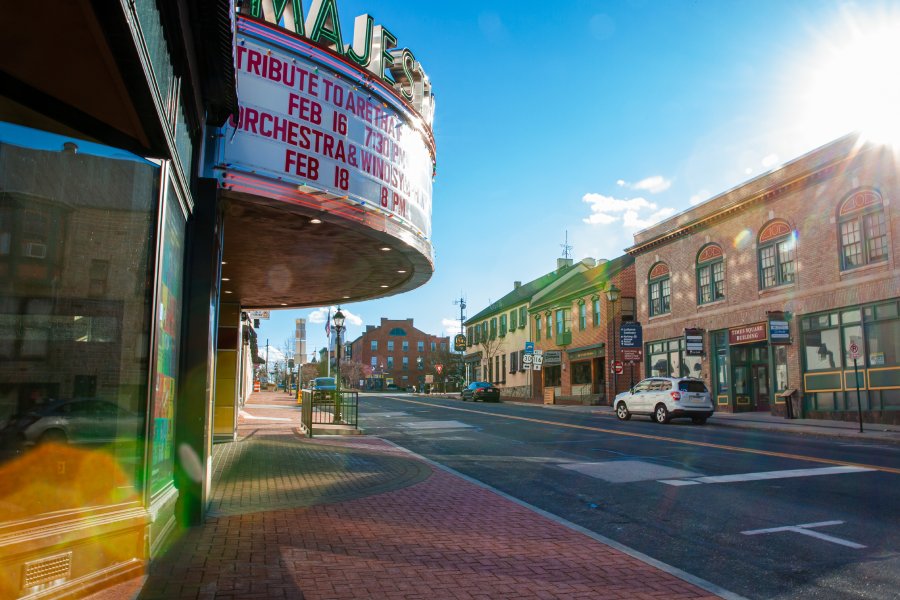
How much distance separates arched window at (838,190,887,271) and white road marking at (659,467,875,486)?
1455 centimetres

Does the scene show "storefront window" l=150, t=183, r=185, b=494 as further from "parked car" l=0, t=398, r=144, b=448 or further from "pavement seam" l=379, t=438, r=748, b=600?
"pavement seam" l=379, t=438, r=748, b=600

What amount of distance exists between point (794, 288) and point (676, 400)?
7.76 m

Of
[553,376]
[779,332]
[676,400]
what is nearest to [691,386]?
[676,400]

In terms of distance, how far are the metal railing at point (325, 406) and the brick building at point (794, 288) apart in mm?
14171

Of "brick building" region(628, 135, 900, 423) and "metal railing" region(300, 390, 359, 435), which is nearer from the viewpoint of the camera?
"metal railing" region(300, 390, 359, 435)

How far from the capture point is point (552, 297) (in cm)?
4903

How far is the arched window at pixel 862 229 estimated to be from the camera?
2214 centimetres

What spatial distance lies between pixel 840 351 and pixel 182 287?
2350 cm

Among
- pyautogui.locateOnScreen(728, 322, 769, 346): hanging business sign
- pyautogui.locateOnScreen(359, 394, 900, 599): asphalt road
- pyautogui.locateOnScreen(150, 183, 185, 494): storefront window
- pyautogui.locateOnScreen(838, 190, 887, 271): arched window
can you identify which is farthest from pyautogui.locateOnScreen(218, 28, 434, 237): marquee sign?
pyautogui.locateOnScreen(728, 322, 769, 346): hanging business sign

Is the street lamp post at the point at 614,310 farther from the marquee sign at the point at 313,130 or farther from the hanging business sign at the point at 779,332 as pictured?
the marquee sign at the point at 313,130

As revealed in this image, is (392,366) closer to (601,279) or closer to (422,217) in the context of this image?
(601,279)

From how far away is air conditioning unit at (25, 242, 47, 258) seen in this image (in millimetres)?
4609

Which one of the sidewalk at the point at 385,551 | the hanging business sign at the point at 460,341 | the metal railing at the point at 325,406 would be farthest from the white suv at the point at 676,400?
the hanging business sign at the point at 460,341

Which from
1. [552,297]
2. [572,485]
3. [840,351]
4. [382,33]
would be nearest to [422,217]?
[382,33]
